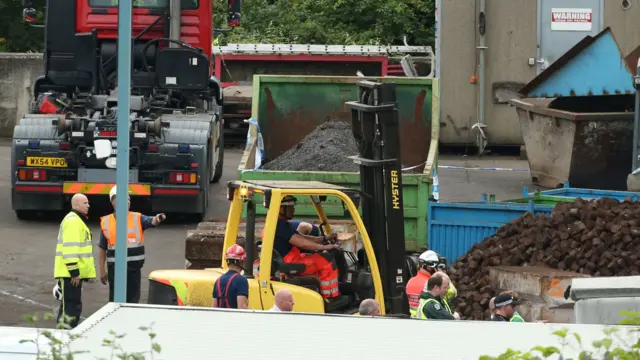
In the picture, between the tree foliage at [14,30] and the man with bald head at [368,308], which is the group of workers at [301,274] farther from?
the tree foliage at [14,30]

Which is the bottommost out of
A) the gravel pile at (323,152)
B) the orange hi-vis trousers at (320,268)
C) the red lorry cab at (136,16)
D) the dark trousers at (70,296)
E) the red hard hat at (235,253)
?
the dark trousers at (70,296)

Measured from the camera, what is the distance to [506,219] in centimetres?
1244

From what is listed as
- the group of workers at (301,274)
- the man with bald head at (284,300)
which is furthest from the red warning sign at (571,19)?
the man with bald head at (284,300)

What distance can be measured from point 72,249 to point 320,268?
261 cm

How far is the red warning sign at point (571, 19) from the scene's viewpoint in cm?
2072

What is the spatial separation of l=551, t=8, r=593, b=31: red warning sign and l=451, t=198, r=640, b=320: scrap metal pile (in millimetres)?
9412

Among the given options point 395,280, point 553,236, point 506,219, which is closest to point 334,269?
point 395,280

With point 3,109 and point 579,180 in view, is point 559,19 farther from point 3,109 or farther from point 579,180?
point 3,109

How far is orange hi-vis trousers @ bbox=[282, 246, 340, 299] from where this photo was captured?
8.52 metres

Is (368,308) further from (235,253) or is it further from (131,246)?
(131,246)

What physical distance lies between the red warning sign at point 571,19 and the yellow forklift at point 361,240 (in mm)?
11976

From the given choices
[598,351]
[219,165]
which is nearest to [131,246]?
[598,351]

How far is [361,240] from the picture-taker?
8.82m

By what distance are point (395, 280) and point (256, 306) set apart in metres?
1.21
